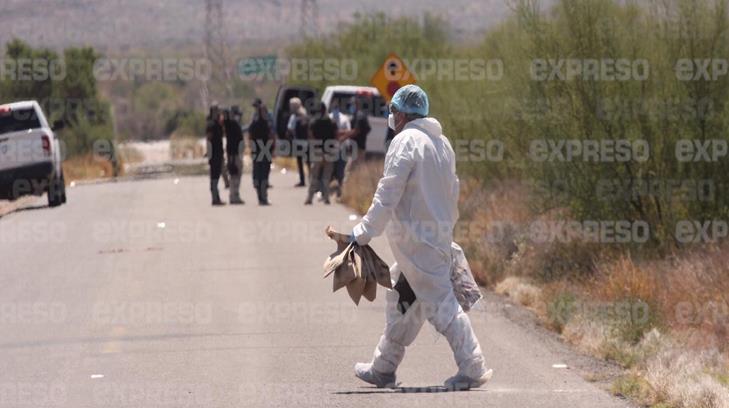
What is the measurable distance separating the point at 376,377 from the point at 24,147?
62.0 ft

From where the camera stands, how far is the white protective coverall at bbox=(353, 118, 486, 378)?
382 inches

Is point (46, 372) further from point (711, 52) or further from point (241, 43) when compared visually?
point (241, 43)

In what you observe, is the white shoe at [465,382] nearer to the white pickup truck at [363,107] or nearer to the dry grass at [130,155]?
the white pickup truck at [363,107]

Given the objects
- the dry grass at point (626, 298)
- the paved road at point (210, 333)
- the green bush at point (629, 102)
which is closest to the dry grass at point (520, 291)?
the dry grass at point (626, 298)

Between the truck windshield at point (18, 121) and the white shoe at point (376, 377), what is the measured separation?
61.8ft

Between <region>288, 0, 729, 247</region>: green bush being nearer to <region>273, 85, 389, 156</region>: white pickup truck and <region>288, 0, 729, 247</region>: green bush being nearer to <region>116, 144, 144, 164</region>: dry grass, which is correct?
<region>273, 85, 389, 156</region>: white pickup truck

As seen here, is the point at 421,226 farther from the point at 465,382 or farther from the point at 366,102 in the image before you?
the point at 366,102

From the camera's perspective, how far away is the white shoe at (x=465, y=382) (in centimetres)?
989

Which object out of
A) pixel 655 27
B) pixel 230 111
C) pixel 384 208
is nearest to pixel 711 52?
pixel 655 27

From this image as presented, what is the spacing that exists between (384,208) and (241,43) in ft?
440

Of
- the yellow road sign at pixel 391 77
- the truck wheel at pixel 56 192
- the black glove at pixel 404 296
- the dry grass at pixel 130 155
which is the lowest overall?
the dry grass at pixel 130 155

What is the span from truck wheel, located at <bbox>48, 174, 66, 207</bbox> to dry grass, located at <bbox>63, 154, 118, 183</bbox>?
12907mm

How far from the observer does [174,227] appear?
23312mm

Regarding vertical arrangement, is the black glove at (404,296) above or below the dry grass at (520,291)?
above
